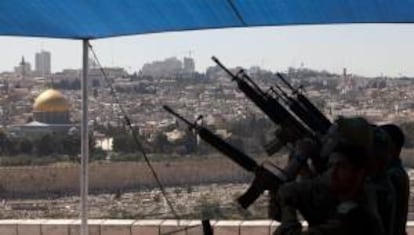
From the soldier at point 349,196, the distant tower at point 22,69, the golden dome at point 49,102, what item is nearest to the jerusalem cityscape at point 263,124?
the soldier at point 349,196

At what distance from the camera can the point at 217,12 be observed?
415cm

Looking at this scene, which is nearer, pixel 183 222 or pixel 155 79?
pixel 183 222

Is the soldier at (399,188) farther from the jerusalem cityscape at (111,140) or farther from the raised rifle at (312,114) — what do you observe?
the jerusalem cityscape at (111,140)

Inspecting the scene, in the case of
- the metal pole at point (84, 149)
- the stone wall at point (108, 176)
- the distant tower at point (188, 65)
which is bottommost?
the stone wall at point (108, 176)

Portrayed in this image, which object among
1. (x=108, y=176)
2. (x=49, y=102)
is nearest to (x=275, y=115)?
(x=108, y=176)

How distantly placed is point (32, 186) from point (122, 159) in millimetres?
6293

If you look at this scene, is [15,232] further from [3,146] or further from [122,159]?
[3,146]

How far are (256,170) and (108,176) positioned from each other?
25415mm

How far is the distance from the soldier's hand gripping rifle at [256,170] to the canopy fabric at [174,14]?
2.92 feet

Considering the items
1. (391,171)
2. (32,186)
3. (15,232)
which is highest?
(391,171)

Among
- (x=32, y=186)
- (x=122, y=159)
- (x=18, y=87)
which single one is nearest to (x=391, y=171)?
(x=18, y=87)

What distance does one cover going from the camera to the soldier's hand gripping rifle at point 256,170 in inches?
92.0

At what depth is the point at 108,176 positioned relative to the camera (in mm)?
27625

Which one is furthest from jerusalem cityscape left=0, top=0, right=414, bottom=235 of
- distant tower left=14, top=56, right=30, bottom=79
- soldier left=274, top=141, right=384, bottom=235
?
distant tower left=14, top=56, right=30, bottom=79
